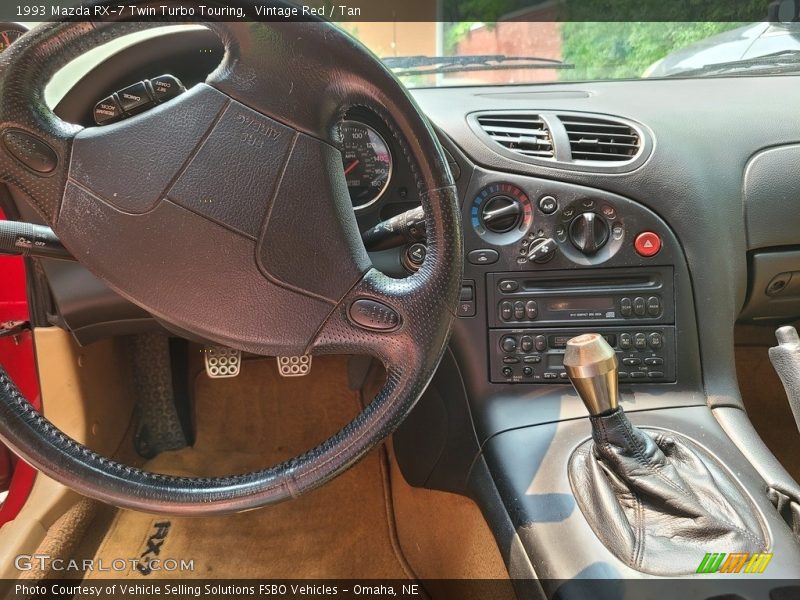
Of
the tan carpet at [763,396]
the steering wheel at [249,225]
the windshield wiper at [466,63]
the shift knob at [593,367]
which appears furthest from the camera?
the tan carpet at [763,396]

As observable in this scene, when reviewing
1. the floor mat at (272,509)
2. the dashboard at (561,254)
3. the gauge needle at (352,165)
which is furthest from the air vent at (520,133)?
the floor mat at (272,509)

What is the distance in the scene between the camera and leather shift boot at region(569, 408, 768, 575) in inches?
30.0

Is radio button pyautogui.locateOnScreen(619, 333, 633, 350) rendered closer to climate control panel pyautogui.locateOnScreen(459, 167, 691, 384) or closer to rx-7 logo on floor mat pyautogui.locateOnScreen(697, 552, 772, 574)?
climate control panel pyautogui.locateOnScreen(459, 167, 691, 384)

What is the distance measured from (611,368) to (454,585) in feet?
2.27

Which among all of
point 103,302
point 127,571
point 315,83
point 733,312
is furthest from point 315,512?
point 315,83

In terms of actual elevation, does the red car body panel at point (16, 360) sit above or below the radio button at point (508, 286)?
below

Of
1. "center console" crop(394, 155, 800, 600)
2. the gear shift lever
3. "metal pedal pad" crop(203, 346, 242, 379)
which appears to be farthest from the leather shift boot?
"metal pedal pad" crop(203, 346, 242, 379)

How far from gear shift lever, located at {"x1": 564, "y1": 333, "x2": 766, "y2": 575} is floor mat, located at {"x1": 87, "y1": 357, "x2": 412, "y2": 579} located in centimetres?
70

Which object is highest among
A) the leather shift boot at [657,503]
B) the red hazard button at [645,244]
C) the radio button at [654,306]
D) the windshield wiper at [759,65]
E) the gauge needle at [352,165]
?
the windshield wiper at [759,65]

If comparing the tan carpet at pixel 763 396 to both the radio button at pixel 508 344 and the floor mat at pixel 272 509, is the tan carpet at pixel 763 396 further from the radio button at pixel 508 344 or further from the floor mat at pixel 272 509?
the floor mat at pixel 272 509

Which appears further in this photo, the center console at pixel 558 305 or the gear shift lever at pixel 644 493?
the center console at pixel 558 305

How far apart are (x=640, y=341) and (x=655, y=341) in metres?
0.03

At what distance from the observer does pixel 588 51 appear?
4.68ft

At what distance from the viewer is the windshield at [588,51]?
1.37 metres
